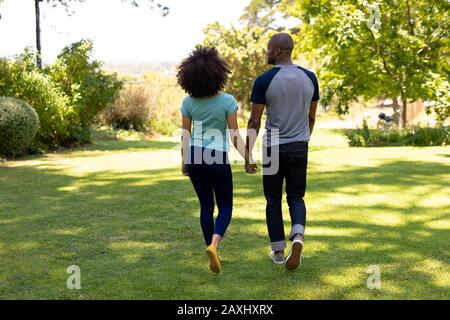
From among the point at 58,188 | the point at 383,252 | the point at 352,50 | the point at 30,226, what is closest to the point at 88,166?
the point at 58,188

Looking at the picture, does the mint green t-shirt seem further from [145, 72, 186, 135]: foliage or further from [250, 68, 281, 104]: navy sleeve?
[145, 72, 186, 135]: foliage

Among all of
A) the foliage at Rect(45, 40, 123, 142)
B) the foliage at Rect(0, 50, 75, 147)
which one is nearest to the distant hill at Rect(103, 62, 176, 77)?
the foliage at Rect(45, 40, 123, 142)

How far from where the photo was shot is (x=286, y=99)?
16.3 feet

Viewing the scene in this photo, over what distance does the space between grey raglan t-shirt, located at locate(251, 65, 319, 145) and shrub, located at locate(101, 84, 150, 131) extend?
62.7 ft

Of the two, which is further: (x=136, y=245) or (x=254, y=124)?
(x=136, y=245)

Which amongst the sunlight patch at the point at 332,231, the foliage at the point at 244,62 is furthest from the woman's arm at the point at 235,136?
the foliage at the point at 244,62

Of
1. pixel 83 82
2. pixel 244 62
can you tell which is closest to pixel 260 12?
pixel 244 62

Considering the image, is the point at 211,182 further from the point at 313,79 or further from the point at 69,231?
the point at 69,231

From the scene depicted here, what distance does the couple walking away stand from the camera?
494 cm

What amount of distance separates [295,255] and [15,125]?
1105 cm

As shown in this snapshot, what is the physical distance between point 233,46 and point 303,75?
106 feet

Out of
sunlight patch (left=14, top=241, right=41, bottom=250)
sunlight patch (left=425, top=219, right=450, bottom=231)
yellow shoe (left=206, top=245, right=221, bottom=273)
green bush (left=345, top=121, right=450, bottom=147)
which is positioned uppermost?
green bush (left=345, top=121, right=450, bottom=147)
